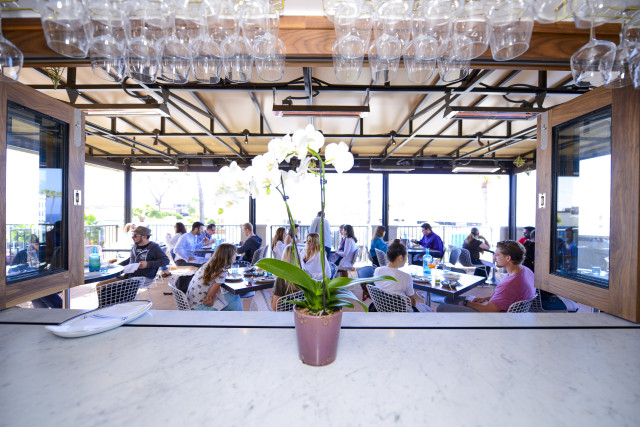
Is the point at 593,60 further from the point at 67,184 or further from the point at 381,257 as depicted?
the point at 381,257

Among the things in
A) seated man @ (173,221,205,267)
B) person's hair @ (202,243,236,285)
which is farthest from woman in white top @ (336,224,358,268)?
person's hair @ (202,243,236,285)

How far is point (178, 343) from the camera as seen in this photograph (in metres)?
1.14

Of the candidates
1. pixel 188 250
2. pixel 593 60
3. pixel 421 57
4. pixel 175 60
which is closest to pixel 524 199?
pixel 593 60

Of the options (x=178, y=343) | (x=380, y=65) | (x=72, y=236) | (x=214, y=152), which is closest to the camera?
(x=178, y=343)

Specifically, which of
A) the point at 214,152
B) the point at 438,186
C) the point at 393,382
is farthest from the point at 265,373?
the point at 438,186

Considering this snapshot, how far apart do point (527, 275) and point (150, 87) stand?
471cm

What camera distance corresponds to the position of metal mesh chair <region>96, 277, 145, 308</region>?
8.48 feet

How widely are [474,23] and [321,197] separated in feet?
2.94

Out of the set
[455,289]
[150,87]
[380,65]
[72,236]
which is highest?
[150,87]

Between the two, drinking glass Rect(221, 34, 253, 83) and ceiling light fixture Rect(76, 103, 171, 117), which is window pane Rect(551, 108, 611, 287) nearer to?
drinking glass Rect(221, 34, 253, 83)

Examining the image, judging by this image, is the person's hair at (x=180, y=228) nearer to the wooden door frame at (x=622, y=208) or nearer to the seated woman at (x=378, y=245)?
the seated woman at (x=378, y=245)

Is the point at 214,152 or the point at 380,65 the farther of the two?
the point at 214,152

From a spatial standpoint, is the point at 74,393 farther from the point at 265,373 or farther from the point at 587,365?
the point at 587,365

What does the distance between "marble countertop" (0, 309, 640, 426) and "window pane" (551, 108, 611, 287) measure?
0.34 metres
